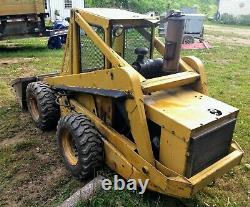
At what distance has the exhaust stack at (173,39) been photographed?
12.9 ft

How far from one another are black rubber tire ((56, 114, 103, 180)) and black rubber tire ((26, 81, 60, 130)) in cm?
119

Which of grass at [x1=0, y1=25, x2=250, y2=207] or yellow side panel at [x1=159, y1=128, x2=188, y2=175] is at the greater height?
yellow side panel at [x1=159, y1=128, x2=188, y2=175]


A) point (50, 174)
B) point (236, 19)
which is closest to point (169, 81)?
point (50, 174)

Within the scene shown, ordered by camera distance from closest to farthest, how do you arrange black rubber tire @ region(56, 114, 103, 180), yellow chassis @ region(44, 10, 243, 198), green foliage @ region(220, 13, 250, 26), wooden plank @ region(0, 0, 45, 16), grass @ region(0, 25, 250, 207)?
yellow chassis @ region(44, 10, 243, 198) → grass @ region(0, 25, 250, 207) → black rubber tire @ region(56, 114, 103, 180) → wooden plank @ region(0, 0, 45, 16) → green foliage @ region(220, 13, 250, 26)

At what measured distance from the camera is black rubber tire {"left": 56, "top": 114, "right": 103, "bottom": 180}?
4.20 metres

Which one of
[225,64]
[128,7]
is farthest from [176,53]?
[128,7]

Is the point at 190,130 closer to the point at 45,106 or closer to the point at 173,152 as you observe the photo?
the point at 173,152

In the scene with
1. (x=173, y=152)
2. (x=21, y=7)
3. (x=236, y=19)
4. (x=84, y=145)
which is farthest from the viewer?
(x=236, y=19)

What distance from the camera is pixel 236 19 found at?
95.8 feet

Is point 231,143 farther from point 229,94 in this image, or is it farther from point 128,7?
point 128,7

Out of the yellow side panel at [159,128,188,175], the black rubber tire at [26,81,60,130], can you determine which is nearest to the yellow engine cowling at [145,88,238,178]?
the yellow side panel at [159,128,188,175]

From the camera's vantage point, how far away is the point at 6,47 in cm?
1277

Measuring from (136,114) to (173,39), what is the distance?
103cm

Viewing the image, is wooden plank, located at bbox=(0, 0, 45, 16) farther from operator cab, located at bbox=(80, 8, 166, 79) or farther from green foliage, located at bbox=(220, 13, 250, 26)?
green foliage, located at bbox=(220, 13, 250, 26)
